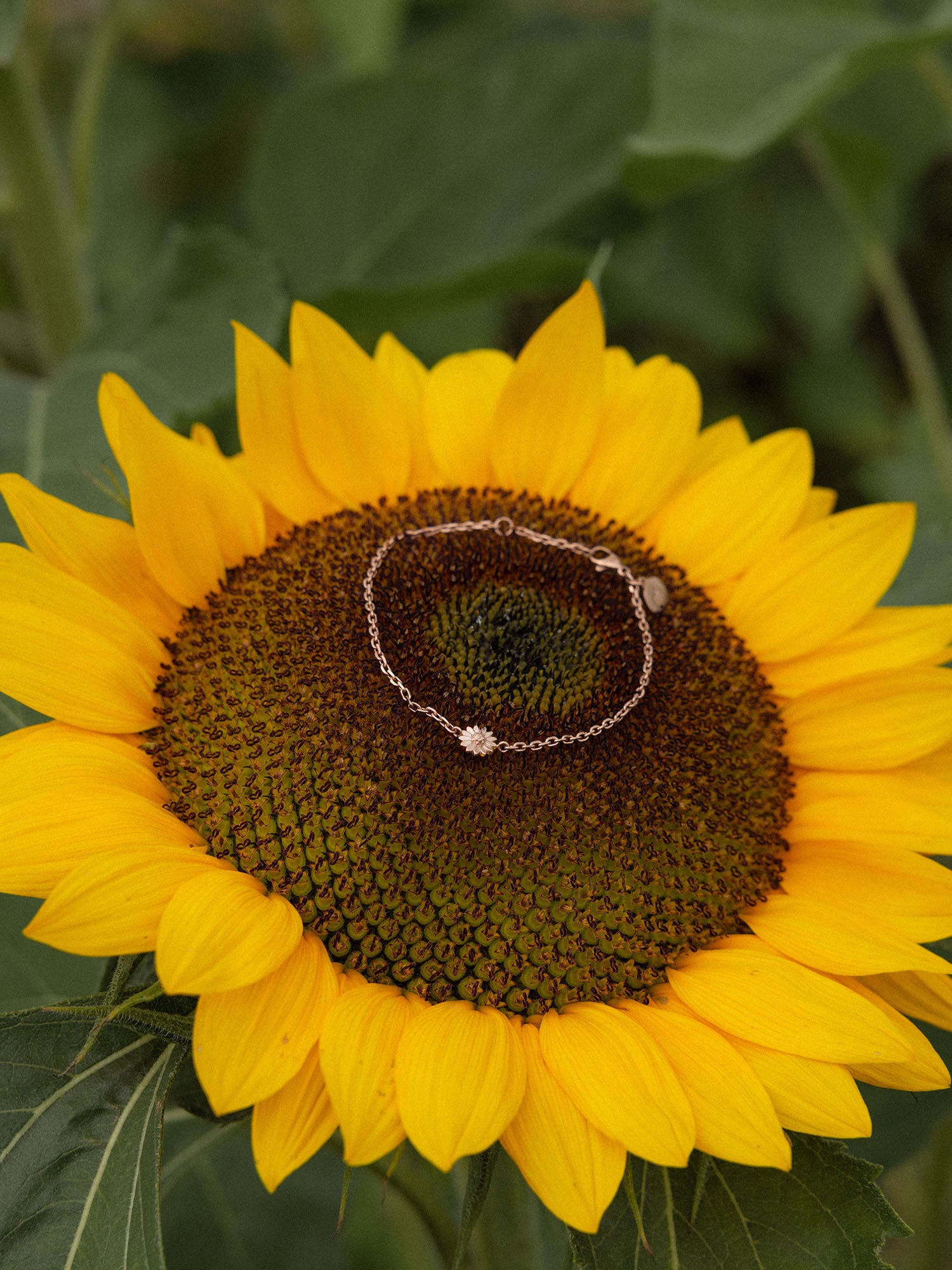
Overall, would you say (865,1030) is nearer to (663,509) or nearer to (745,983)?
(745,983)

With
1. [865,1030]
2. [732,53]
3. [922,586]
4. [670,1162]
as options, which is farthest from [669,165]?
[670,1162]

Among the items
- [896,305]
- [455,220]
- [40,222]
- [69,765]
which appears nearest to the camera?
[69,765]

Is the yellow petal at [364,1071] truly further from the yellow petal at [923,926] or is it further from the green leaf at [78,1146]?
the yellow petal at [923,926]

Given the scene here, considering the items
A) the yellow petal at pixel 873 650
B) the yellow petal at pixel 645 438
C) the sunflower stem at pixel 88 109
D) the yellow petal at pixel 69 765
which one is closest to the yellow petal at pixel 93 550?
the yellow petal at pixel 69 765

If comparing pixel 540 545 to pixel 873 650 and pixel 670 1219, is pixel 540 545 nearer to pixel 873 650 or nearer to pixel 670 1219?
pixel 873 650

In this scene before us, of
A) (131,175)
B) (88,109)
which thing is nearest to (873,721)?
(88,109)

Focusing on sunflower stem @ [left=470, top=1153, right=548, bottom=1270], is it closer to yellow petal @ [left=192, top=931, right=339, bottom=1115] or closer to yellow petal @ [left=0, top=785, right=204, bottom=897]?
yellow petal @ [left=192, top=931, right=339, bottom=1115]

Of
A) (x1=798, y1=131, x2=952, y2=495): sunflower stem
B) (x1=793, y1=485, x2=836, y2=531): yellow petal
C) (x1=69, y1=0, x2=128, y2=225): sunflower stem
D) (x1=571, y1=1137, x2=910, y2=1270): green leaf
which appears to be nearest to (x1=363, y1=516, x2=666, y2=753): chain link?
(x1=793, y1=485, x2=836, y2=531): yellow petal
